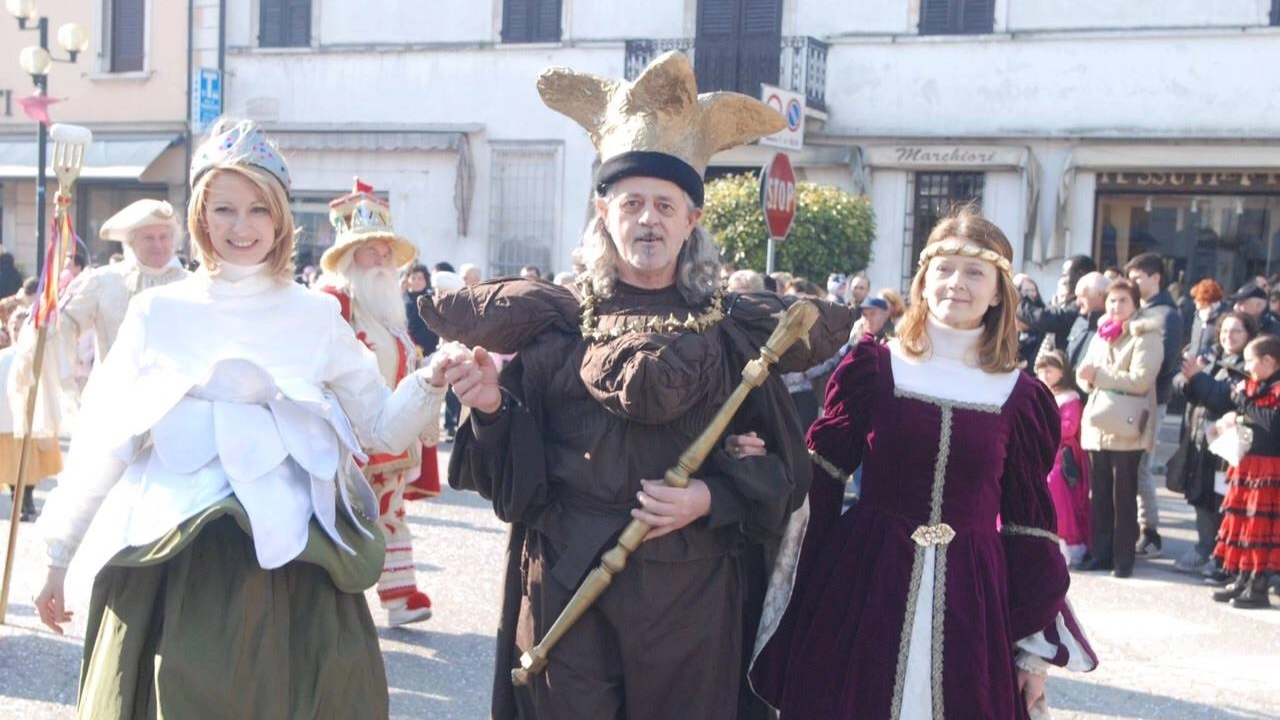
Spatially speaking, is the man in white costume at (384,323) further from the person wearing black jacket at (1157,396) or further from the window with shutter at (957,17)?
the window with shutter at (957,17)

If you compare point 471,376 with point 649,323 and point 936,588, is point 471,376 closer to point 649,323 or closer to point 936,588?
point 649,323

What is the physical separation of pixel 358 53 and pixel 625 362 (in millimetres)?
18854

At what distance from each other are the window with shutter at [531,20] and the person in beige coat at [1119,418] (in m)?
13.3

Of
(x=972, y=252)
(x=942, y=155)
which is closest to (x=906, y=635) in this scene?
(x=972, y=252)

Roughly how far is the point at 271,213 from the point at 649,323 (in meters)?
0.92

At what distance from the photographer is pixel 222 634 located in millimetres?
2963

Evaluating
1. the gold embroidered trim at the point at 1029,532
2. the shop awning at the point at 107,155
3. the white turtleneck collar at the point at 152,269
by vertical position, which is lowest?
the gold embroidered trim at the point at 1029,532

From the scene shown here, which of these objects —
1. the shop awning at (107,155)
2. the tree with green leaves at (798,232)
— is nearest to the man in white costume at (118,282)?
the tree with green leaves at (798,232)

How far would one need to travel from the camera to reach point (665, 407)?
300cm

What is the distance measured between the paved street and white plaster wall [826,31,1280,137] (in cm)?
990

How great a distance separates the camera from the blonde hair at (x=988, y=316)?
346 centimetres

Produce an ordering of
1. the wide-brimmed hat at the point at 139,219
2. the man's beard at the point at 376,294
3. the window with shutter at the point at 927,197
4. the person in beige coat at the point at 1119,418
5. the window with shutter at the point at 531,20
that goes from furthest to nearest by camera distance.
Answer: the window with shutter at the point at 531,20 < the window with shutter at the point at 927,197 < the person in beige coat at the point at 1119,418 < the man's beard at the point at 376,294 < the wide-brimmed hat at the point at 139,219

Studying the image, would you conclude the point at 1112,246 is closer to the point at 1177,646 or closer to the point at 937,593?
the point at 1177,646

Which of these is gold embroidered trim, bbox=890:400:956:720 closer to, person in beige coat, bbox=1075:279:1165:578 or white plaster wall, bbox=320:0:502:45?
person in beige coat, bbox=1075:279:1165:578
